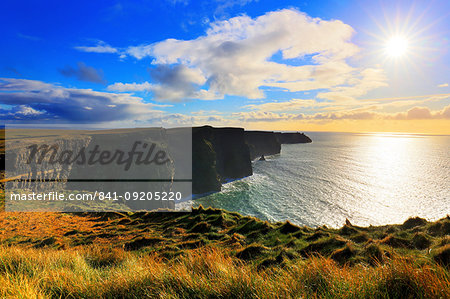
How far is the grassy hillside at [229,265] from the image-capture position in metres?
3.23

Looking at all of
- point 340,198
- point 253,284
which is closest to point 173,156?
point 340,198

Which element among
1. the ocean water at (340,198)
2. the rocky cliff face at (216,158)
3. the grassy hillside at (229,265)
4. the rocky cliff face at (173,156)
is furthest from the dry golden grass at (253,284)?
the rocky cliff face at (216,158)

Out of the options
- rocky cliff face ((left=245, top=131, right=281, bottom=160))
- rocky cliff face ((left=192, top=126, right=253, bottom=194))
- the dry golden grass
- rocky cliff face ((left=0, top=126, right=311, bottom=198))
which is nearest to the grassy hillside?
the dry golden grass

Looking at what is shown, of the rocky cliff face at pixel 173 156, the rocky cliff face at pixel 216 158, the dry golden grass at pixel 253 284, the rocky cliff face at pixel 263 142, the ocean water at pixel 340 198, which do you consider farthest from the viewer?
the rocky cliff face at pixel 263 142

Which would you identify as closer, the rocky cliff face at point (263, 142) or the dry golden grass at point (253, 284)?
the dry golden grass at point (253, 284)

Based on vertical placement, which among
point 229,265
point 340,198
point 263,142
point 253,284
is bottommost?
point 340,198

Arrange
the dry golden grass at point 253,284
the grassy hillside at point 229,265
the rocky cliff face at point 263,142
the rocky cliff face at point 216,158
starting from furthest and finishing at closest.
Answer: the rocky cliff face at point 263,142 < the rocky cliff face at point 216,158 < the grassy hillside at point 229,265 < the dry golden grass at point 253,284

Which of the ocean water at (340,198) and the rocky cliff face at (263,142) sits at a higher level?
the rocky cliff face at (263,142)

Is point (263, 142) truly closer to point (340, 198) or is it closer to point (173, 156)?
point (173, 156)

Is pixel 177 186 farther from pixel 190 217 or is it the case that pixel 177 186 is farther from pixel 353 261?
pixel 353 261

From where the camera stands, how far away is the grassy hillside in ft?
10.6

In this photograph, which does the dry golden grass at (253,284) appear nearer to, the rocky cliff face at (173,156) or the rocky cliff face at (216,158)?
the rocky cliff face at (173,156)

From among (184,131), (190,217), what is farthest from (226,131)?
(190,217)

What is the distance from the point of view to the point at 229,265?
4430 millimetres
